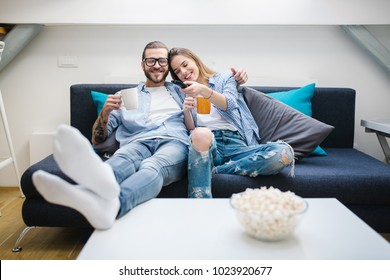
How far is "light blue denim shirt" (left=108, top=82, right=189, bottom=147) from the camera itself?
6.03 feet

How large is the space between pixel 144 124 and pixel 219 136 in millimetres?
396

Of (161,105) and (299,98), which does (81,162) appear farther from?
(299,98)

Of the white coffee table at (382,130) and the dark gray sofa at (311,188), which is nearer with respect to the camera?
the dark gray sofa at (311,188)

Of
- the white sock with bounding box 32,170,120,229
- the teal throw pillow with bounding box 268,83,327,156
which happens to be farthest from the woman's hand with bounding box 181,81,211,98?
the white sock with bounding box 32,170,120,229

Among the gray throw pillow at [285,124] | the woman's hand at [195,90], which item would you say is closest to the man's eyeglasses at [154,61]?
the woman's hand at [195,90]

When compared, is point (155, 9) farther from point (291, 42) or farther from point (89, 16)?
point (291, 42)

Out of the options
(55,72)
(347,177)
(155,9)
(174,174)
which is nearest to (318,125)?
(347,177)

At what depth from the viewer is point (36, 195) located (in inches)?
68.3

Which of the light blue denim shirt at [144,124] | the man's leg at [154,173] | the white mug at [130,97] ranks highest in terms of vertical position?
the white mug at [130,97]

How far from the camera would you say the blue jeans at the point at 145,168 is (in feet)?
3.79

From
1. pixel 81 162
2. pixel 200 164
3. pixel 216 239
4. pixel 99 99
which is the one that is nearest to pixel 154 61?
pixel 99 99

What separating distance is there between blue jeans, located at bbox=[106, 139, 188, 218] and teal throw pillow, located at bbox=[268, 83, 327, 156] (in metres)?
0.79

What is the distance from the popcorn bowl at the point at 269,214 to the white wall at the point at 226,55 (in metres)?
1.75

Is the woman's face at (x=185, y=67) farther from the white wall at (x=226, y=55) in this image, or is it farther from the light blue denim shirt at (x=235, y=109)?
the white wall at (x=226, y=55)
